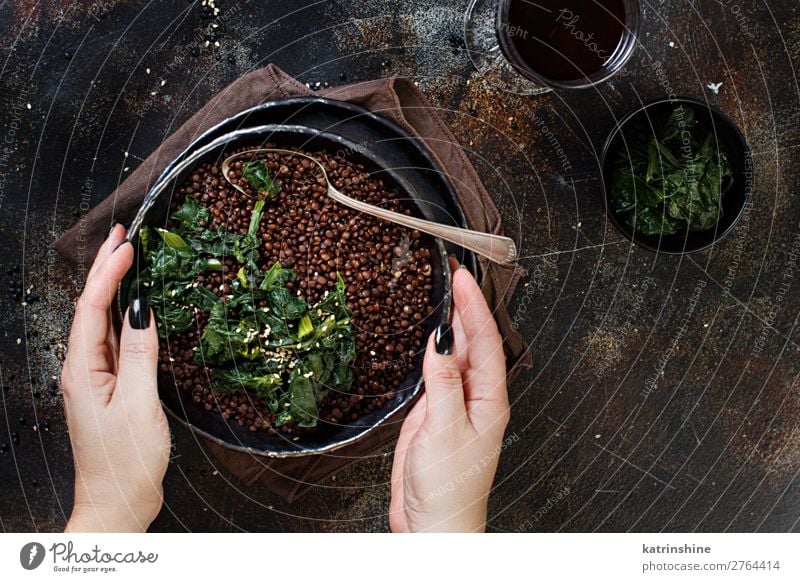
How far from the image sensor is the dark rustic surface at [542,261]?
906 mm

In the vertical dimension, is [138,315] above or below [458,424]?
above

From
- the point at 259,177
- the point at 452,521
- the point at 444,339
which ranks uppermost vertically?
the point at 259,177

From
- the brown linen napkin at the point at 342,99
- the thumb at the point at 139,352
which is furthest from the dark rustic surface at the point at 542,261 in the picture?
the thumb at the point at 139,352

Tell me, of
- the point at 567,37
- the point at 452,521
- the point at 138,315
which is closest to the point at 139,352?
the point at 138,315

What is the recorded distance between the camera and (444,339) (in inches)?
32.6

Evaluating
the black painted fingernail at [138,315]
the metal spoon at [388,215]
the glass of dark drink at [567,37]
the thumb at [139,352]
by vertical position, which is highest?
the glass of dark drink at [567,37]

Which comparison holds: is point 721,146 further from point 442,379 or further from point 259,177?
point 259,177

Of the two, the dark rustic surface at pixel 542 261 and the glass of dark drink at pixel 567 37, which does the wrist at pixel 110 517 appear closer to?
the dark rustic surface at pixel 542 261

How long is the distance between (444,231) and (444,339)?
0.45ft

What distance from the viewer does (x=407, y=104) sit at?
0.91m

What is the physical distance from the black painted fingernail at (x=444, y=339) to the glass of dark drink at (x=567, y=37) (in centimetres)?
35
